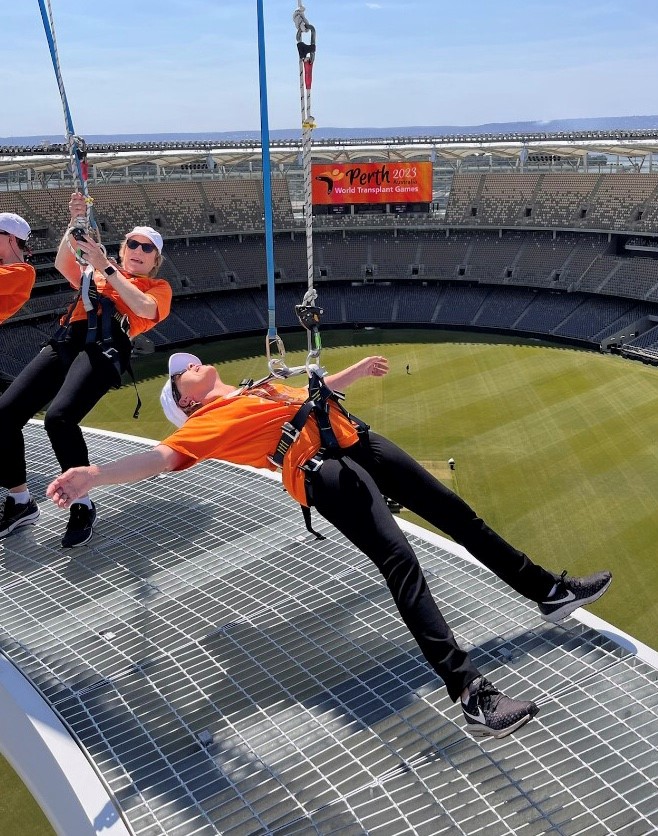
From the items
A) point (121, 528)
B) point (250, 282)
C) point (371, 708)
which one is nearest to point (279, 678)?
point (371, 708)

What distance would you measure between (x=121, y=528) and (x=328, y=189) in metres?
41.5

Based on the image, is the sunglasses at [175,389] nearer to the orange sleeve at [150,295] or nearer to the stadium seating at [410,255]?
the orange sleeve at [150,295]

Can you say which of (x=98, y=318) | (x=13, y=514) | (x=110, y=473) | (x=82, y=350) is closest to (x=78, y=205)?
(x=98, y=318)

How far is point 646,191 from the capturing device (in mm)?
43719

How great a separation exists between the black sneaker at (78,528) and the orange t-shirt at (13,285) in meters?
2.43

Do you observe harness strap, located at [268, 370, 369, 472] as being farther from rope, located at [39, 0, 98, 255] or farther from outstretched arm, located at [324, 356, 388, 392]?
rope, located at [39, 0, 98, 255]

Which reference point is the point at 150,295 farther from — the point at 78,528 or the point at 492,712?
the point at 492,712

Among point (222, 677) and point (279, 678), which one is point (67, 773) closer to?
point (222, 677)

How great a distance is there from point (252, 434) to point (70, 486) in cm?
159

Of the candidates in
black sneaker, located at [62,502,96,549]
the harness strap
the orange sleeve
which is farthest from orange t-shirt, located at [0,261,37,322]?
the harness strap

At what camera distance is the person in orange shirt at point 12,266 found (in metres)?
7.65

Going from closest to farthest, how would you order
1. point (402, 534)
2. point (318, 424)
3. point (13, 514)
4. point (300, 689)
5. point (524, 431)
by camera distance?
point (402, 534)
point (318, 424)
point (300, 689)
point (13, 514)
point (524, 431)

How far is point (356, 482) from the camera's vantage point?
5719 millimetres

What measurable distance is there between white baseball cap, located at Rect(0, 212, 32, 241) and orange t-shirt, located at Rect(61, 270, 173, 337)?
0.91 metres
